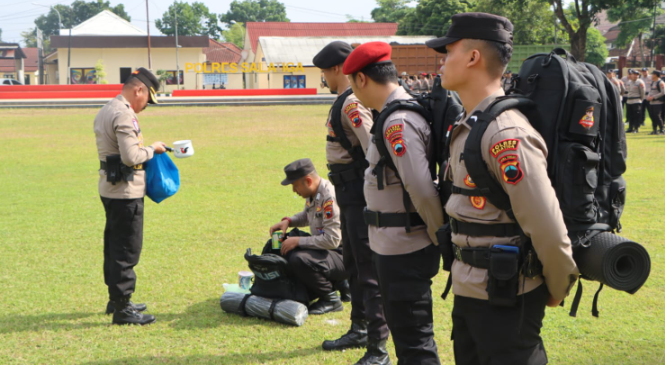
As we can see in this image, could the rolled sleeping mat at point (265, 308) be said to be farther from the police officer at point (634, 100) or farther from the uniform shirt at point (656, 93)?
the police officer at point (634, 100)

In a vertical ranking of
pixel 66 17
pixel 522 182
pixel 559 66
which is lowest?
pixel 522 182

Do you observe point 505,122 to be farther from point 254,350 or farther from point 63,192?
point 63,192

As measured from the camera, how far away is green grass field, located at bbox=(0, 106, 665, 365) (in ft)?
14.3

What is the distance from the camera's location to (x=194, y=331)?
4758mm

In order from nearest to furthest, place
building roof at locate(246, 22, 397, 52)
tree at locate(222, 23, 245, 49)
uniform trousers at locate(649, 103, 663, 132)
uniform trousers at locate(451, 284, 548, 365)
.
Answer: uniform trousers at locate(451, 284, 548, 365) < uniform trousers at locate(649, 103, 663, 132) < building roof at locate(246, 22, 397, 52) < tree at locate(222, 23, 245, 49)

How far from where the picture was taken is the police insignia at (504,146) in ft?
7.31

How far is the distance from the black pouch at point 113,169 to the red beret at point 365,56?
237cm

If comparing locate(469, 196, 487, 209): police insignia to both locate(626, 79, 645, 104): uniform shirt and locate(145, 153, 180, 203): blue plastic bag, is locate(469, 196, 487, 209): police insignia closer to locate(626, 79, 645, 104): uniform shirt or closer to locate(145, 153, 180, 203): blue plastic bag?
locate(145, 153, 180, 203): blue plastic bag

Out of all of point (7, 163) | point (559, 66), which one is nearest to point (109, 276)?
point (559, 66)

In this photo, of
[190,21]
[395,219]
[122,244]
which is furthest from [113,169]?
[190,21]

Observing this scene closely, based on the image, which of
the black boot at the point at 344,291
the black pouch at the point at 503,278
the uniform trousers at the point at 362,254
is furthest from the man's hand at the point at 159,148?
the black pouch at the point at 503,278

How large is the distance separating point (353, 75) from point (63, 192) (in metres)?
8.91

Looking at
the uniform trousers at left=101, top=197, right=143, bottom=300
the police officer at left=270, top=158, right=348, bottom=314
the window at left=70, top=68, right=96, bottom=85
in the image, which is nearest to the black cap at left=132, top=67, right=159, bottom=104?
the uniform trousers at left=101, top=197, right=143, bottom=300

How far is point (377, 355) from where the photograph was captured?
4.02 meters
